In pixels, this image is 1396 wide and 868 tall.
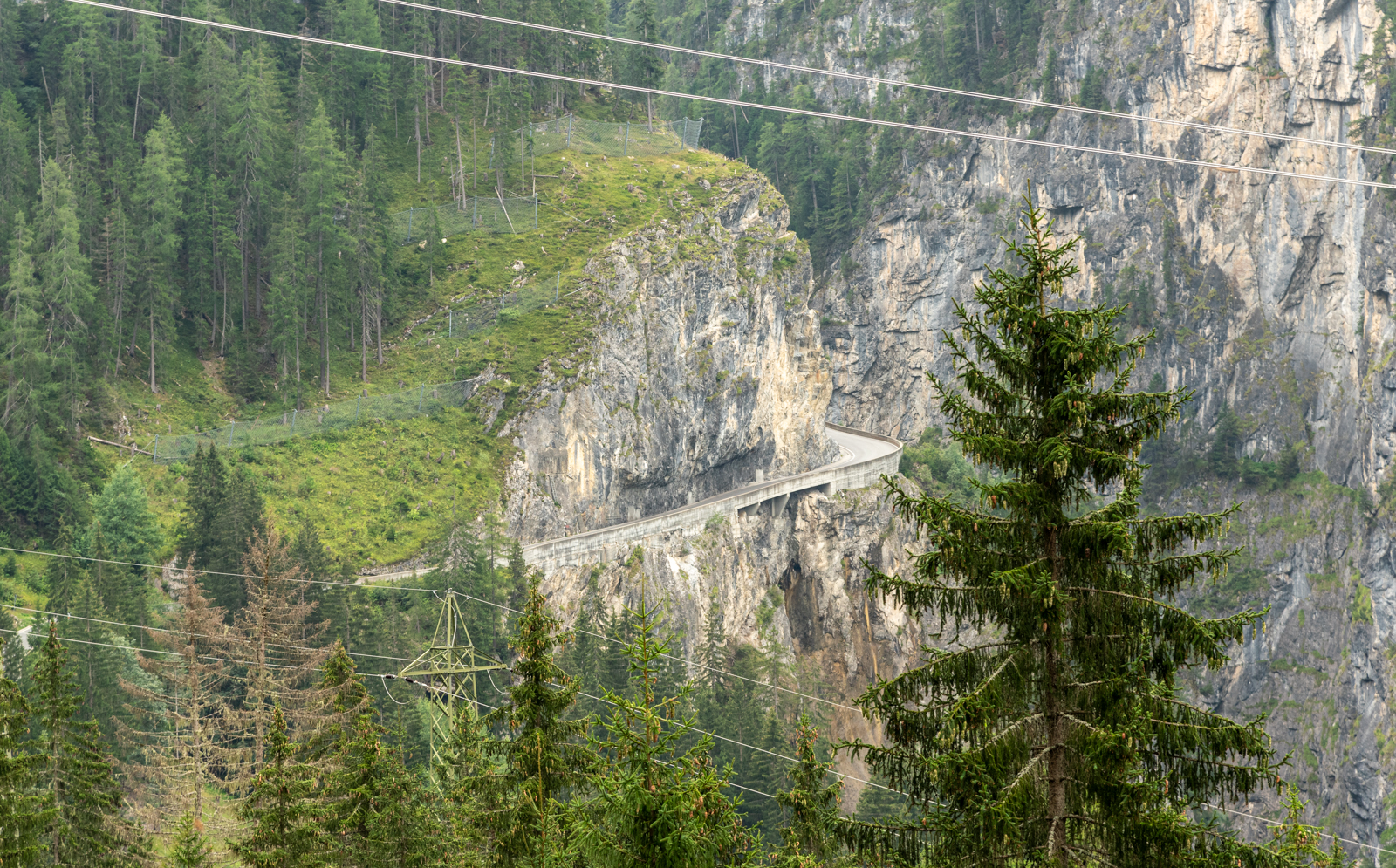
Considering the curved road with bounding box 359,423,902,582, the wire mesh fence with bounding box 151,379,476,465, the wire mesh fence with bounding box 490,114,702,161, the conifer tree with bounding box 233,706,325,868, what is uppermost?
the wire mesh fence with bounding box 490,114,702,161

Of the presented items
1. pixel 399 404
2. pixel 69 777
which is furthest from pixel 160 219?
pixel 69 777

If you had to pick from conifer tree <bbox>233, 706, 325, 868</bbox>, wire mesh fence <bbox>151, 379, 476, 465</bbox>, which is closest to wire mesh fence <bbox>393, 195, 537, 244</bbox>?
wire mesh fence <bbox>151, 379, 476, 465</bbox>

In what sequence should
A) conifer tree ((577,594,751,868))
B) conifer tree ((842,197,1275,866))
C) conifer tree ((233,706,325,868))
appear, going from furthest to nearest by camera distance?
conifer tree ((233,706,325,868))
conifer tree ((577,594,751,868))
conifer tree ((842,197,1275,866))

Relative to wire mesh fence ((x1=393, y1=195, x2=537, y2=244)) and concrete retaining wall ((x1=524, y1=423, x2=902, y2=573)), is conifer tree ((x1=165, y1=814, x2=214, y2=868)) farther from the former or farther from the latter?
wire mesh fence ((x1=393, y1=195, x2=537, y2=244))

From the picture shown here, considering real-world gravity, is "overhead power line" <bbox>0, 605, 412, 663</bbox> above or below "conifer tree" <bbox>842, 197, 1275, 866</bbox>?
below

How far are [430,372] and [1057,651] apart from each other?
58.1 meters

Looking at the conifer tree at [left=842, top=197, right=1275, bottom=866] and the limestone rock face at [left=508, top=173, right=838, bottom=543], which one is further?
the limestone rock face at [left=508, top=173, right=838, bottom=543]

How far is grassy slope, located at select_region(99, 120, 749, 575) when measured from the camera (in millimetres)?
56656

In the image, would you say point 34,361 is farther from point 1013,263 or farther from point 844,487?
point 1013,263

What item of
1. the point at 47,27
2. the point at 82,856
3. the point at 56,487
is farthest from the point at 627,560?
the point at 47,27

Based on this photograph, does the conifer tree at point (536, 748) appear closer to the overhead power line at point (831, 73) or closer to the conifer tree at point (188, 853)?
the conifer tree at point (188, 853)

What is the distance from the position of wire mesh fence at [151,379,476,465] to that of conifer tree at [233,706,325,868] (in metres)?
39.7

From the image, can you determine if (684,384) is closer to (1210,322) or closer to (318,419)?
(318,419)

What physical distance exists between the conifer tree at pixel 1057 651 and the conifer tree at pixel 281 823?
10.5m
